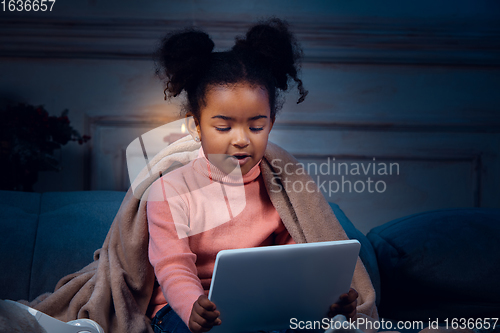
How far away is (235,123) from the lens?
668 mm

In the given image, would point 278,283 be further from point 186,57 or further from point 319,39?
point 319,39

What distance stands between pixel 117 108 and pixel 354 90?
2.83 feet

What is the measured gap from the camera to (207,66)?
71cm

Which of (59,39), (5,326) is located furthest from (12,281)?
(59,39)

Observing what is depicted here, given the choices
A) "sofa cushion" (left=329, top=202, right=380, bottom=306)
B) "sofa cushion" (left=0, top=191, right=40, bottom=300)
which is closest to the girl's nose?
"sofa cushion" (left=329, top=202, right=380, bottom=306)

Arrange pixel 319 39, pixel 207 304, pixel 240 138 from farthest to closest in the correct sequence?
1. pixel 319 39
2. pixel 240 138
3. pixel 207 304

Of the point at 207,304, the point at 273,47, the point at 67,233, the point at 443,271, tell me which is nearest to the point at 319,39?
the point at 273,47

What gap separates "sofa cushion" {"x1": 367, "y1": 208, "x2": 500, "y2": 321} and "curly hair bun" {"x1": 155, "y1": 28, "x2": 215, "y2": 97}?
648 millimetres

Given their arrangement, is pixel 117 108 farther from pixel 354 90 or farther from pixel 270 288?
pixel 270 288

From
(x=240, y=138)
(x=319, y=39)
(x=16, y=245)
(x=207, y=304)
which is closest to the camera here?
(x=207, y=304)

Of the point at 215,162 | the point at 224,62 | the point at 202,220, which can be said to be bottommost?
the point at 202,220

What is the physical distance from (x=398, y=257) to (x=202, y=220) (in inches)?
20.7

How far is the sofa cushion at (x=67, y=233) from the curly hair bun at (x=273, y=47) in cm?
55

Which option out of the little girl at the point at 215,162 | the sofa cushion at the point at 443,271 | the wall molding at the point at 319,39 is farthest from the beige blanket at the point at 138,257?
the wall molding at the point at 319,39
